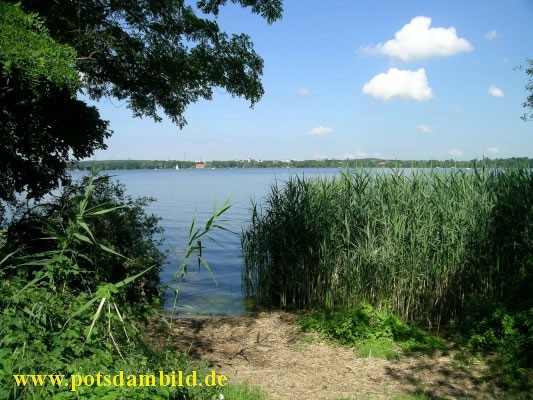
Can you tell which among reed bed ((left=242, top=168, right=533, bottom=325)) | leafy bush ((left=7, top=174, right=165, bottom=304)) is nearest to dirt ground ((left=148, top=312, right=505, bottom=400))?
leafy bush ((left=7, top=174, right=165, bottom=304))

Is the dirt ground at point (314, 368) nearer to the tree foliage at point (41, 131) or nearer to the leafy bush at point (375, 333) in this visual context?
the leafy bush at point (375, 333)

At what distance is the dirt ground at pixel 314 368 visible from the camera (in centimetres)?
476

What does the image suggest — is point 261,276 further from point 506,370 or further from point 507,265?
point 506,370

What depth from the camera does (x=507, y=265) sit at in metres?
7.29

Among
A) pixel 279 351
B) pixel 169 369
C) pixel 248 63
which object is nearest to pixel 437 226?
pixel 279 351

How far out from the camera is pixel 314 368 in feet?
17.8

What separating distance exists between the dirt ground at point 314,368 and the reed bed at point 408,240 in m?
1.52

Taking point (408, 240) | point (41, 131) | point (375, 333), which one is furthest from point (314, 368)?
point (41, 131)

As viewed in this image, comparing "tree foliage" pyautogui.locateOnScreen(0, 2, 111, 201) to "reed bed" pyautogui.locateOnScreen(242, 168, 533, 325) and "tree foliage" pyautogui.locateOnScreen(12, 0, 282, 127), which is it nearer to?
"tree foliage" pyautogui.locateOnScreen(12, 0, 282, 127)

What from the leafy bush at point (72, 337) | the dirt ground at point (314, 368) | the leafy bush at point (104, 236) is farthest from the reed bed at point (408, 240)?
the leafy bush at point (72, 337)

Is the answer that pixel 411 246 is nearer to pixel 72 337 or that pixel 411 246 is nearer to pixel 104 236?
pixel 104 236

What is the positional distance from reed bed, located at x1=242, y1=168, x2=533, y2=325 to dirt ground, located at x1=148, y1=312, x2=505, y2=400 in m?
1.52

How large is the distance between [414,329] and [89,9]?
6124mm

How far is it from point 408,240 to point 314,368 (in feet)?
9.96
